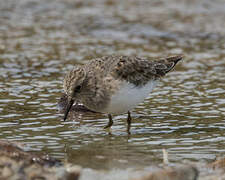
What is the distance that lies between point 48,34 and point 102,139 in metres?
6.42

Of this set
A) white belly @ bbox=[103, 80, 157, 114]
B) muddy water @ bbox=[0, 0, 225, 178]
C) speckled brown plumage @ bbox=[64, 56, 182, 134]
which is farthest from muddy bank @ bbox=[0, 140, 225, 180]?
white belly @ bbox=[103, 80, 157, 114]

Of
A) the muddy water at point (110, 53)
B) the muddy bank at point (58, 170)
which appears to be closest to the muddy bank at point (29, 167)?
the muddy bank at point (58, 170)

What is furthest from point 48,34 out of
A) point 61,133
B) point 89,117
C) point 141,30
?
point 61,133

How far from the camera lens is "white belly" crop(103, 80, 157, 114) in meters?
6.82

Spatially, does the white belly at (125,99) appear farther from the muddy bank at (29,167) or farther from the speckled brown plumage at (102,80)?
the muddy bank at (29,167)

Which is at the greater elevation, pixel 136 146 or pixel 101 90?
pixel 101 90

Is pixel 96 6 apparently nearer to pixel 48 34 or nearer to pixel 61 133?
pixel 48 34

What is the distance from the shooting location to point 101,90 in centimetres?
689

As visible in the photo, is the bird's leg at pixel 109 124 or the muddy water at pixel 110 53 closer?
the muddy water at pixel 110 53

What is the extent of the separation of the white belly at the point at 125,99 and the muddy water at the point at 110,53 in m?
0.33

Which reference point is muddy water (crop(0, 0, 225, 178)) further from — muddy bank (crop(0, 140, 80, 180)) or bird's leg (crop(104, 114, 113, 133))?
muddy bank (crop(0, 140, 80, 180))

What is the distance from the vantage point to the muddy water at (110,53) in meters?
6.38

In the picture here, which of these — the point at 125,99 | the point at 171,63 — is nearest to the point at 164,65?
the point at 171,63

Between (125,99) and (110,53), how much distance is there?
449 cm
